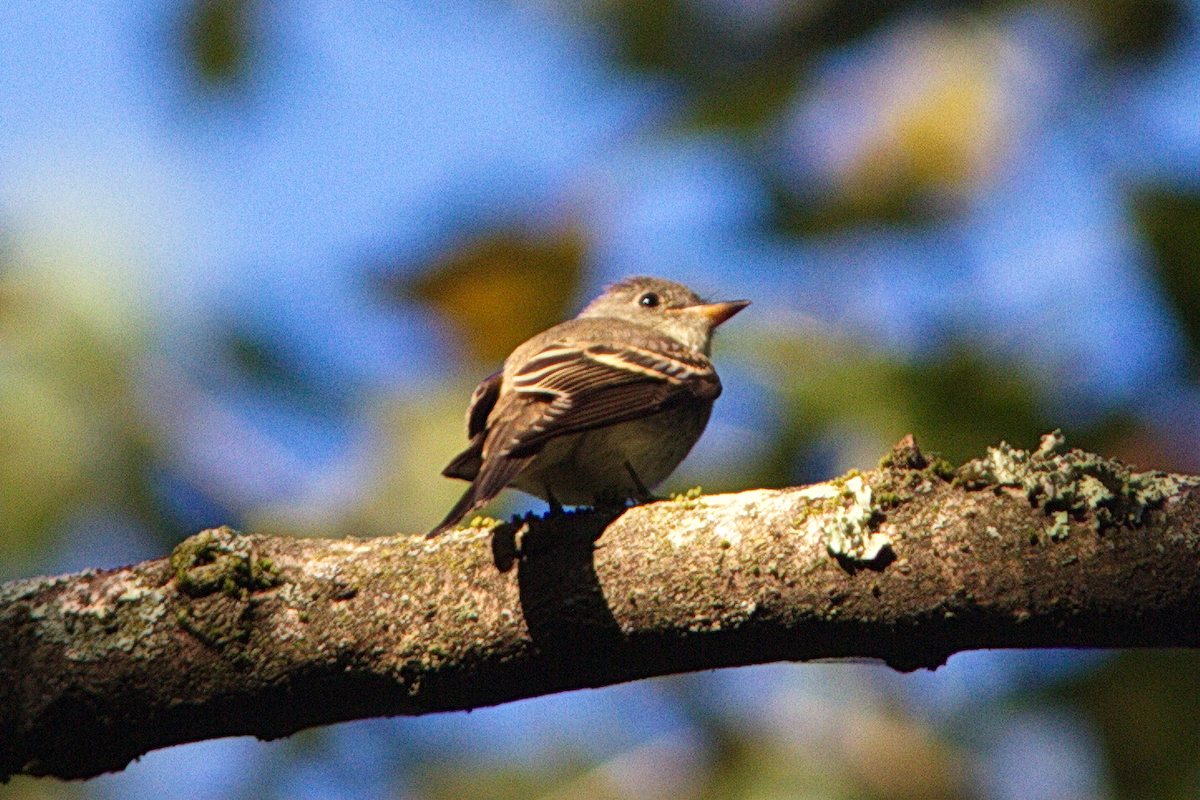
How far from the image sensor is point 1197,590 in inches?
94.0

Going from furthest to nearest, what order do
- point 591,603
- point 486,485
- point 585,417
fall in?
point 585,417
point 486,485
point 591,603

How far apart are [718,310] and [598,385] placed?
200 cm

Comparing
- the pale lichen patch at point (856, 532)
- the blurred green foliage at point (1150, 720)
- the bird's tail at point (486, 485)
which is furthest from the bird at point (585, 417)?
the blurred green foliage at point (1150, 720)

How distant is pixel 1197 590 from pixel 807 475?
2.05 meters

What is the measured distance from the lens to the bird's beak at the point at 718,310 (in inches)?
241

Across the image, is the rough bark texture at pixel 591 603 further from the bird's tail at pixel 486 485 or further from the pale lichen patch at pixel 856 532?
the bird's tail at pixel 486 485

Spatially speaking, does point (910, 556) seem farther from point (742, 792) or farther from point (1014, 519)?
point (742, 792)

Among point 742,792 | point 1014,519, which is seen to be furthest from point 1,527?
point 1014,519

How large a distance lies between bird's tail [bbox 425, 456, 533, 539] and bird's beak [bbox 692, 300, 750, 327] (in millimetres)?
2470

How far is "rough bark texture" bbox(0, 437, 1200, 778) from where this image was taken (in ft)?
8.23

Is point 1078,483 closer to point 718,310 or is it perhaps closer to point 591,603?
point 591,603

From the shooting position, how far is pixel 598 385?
Answer: 4.38 meters

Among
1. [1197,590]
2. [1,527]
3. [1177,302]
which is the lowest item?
[1197,590]

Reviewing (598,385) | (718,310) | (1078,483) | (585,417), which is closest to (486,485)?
(585,417)
